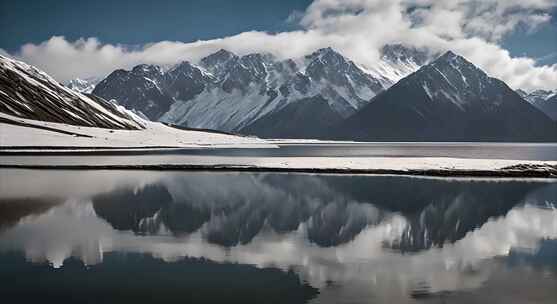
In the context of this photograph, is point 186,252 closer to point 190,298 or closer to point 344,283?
point 190,298

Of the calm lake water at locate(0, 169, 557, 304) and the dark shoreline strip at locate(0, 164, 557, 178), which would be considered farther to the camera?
the dark shoreline strip at locate(0, 164, 557, 178)

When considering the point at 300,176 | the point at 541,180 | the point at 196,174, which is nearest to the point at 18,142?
the point at 196,174

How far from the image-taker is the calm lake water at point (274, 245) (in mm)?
19719

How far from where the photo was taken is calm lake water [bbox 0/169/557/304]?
776 inches

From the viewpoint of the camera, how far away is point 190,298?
18656mm

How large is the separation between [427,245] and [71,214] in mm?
25335

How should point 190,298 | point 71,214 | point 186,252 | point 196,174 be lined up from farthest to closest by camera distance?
point 196,174, point 71,214, point 186,252, point 190,298

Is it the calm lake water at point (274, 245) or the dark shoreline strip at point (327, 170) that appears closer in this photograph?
the calm lake water at point (274, 245)

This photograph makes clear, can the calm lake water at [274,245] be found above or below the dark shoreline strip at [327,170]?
below

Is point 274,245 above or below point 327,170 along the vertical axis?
below

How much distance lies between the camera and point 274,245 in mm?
28219

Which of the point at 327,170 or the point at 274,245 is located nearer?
the point at 274,245

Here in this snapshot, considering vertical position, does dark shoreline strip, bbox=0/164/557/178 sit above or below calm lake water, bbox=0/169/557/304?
above

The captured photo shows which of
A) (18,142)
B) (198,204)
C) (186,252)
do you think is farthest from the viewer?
(18,142)
